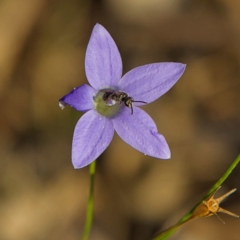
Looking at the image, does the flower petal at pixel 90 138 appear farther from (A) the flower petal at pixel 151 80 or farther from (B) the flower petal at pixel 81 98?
(A) the flower petal at pixel 151 80

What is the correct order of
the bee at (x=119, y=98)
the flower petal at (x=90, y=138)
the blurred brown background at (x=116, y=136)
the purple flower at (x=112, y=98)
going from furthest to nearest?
1. the blurred brown background at (x=116, y=136)
2. the bee at (x=119, y=98)
3. the purple flower at (x=112, y=98)
4. the flower petal at (x=90, y=138)

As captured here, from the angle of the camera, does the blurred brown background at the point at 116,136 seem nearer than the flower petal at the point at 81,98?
No

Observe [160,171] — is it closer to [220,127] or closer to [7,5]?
[220,127]

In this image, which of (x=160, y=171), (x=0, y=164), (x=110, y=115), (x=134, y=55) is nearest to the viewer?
(x=110, y=115)

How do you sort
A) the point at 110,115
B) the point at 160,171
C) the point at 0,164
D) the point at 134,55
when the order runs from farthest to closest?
the point at 134,55, the point at 160,171, the point at 0,164, the point at 110,115

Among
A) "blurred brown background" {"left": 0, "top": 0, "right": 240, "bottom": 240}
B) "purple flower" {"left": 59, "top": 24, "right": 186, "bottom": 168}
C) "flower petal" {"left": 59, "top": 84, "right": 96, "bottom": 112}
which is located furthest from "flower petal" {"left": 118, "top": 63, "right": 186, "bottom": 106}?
"blurred brown background" {"left": 0, "top": 0, "right": 240, "bottom": 240}

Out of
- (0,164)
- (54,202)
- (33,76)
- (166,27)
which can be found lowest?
(54,202)

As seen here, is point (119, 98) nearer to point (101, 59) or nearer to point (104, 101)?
point (104, 101)

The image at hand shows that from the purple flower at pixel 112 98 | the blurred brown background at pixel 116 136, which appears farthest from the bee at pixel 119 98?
the blurred brown background at pixel 116 136

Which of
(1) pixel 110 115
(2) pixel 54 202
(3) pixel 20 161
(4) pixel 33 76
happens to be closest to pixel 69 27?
(4) pixel 33 76
